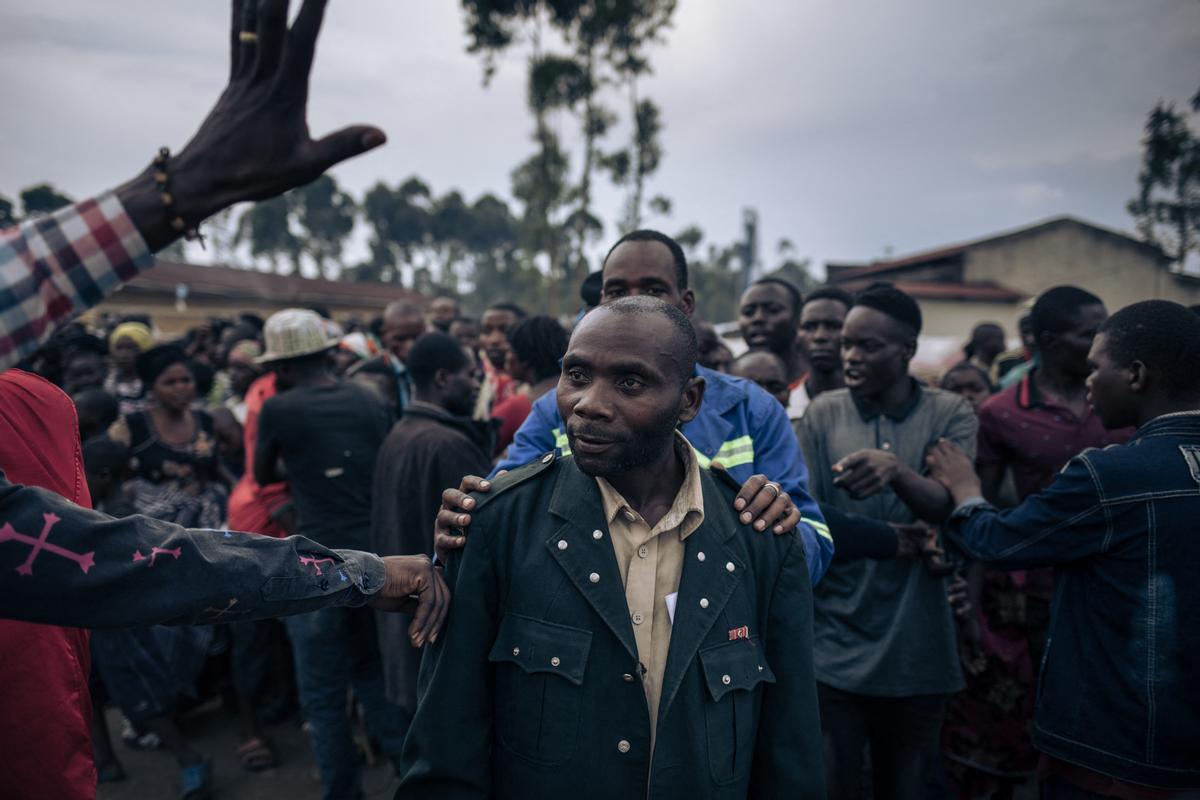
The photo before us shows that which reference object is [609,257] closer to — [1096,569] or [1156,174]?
[1096,569]

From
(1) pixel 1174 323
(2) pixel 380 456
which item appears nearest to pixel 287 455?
(2) pixel 380 456

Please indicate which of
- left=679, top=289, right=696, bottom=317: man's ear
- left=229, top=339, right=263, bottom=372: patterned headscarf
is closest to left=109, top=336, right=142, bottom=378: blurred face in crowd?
left=229, top=339, right=263, bottom=372: patterned headscarf

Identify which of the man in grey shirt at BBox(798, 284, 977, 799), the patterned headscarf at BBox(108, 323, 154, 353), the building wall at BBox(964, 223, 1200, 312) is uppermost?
the building wall at BBox(964, 223, 1200, 312)

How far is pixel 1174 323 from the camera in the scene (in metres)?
2.22

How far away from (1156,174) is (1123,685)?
673 inches

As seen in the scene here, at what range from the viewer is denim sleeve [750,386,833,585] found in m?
2.16

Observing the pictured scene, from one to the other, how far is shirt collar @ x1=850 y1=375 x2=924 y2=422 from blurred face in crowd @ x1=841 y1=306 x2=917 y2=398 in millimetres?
43

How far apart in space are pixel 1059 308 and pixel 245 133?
3.75 metres

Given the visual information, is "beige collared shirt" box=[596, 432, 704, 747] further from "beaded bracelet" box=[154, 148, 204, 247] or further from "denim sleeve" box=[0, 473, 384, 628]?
"beaded bracelet" box=[154, 148, 204, 247]

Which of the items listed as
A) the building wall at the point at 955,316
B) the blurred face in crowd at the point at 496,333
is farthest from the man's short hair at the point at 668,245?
the building wall at the point at 955,316

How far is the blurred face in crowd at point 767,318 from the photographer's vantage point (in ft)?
15.0

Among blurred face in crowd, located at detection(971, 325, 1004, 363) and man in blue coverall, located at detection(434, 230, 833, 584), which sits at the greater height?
blurred face in crowd, located at detection(971, 325, 1004, 363)

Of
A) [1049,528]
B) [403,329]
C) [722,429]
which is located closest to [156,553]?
[722,429]

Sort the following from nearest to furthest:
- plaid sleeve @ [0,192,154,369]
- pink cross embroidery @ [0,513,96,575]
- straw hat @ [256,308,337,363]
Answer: plaid sleeve @ [0,192,154,369]
pink cross embroidery @ [0,513,96,575]
straw hat @ [256,308,337,363]
